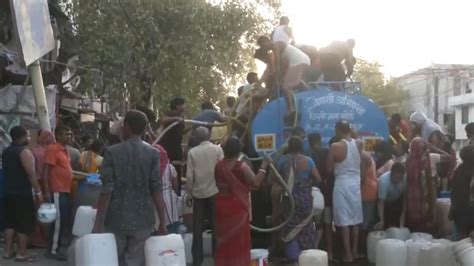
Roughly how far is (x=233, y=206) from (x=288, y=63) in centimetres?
314

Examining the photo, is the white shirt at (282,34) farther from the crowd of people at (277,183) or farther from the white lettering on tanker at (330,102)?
the white lettering on tanker at (330,102)

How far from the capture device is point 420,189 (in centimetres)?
899

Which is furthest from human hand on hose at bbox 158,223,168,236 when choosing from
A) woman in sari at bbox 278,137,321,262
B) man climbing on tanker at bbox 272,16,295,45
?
man climbing on tanker at bbox 272,16,295,45

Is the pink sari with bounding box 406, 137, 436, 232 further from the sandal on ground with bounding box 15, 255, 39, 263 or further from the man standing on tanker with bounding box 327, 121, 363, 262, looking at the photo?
the sandal on ground with bounding box 15, 255, 39, 263

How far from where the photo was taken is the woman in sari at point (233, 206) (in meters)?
7.18

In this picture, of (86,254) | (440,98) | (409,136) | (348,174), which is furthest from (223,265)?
(440,98)

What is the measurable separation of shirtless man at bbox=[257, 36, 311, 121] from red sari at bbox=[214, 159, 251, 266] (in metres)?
2.60

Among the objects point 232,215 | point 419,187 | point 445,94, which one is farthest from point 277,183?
point 445,94

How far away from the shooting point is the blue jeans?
29.5 feet

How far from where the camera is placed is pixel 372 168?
30.3 ft

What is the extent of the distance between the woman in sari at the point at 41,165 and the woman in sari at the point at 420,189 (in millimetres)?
4730

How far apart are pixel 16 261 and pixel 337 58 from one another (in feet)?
19.0

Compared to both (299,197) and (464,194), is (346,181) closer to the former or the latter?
(299,197)

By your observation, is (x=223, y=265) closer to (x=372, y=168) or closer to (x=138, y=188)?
(x=138, y=188)
